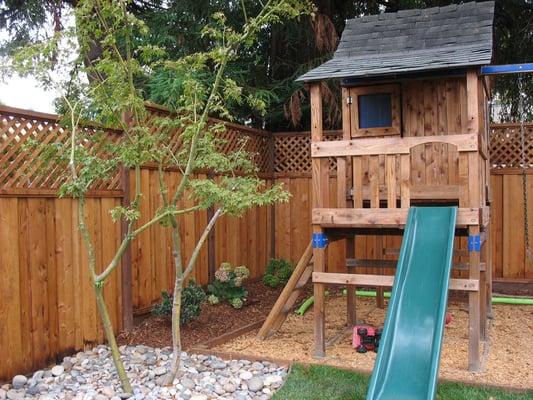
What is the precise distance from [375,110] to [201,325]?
10.2 feet

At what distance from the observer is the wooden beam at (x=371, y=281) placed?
15.6 feet

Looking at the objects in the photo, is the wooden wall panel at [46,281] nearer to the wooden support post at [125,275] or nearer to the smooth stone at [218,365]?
the wooden support post at [125,275]

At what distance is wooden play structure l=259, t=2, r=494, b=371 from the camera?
4867 mm

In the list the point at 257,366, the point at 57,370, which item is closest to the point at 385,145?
the point at 257,366

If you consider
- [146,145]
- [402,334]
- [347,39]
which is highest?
[347,39]

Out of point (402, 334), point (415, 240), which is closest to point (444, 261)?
point (415, 240)

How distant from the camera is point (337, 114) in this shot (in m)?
8.68

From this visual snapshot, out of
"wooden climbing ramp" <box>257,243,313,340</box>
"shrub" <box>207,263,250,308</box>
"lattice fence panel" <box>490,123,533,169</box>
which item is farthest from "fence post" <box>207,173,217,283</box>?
"lattice fence panel" <box>490,123,533,169</box>

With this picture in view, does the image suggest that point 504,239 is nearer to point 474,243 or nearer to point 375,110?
point 375,110

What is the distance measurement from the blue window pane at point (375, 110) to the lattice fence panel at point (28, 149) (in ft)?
9.72

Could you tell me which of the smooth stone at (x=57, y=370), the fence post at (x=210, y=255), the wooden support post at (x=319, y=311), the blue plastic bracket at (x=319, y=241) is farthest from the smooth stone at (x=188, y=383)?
the fence post at (x=210, y=255)

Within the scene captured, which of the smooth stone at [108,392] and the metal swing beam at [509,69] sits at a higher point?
the metal swing beam at [509,69]

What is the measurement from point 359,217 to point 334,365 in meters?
1.36

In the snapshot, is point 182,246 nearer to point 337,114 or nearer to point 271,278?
point 271,278
